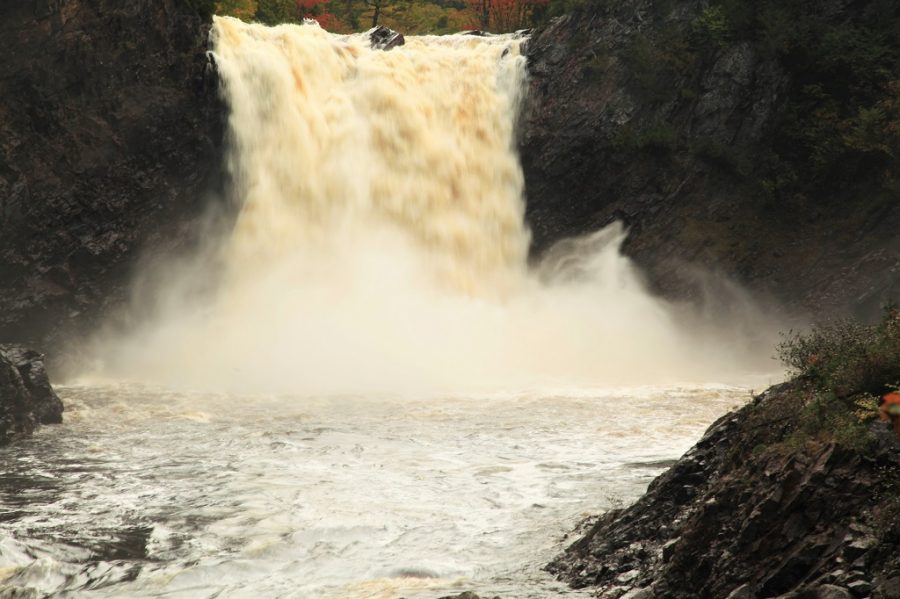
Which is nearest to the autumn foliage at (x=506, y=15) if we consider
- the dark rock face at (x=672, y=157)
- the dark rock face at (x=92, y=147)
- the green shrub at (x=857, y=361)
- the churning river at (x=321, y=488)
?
the dark rock face at (x=672, y=157)

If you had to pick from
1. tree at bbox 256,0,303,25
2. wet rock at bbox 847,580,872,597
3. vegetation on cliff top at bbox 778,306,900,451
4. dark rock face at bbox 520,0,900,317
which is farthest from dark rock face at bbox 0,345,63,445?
tree at bbox 256,0,303,25

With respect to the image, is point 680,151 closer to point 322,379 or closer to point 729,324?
point 729,324

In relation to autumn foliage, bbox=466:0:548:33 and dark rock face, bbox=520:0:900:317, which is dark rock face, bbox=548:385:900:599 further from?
autumn foliage, bbox=466:0:548:33

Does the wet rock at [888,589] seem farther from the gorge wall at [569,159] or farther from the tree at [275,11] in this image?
the tree at [275,11]

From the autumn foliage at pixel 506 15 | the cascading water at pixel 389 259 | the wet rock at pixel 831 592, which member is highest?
the autumn foliage at pixel 506 15

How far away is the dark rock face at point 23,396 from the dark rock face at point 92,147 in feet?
18.4

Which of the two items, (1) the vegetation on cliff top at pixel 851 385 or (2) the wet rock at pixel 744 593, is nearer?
(2) the wet rock at pixel 744 593

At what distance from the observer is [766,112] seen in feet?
100

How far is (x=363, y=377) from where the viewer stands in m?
24.7

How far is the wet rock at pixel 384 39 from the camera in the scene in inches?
1309

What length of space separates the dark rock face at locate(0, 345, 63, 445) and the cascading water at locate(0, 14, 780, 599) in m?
0.62

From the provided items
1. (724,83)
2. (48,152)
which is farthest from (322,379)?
(724,83)

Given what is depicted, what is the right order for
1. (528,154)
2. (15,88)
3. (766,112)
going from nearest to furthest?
1. (15,88)
2. (766,112)
3. (528,154)

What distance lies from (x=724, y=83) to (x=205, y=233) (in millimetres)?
18011
